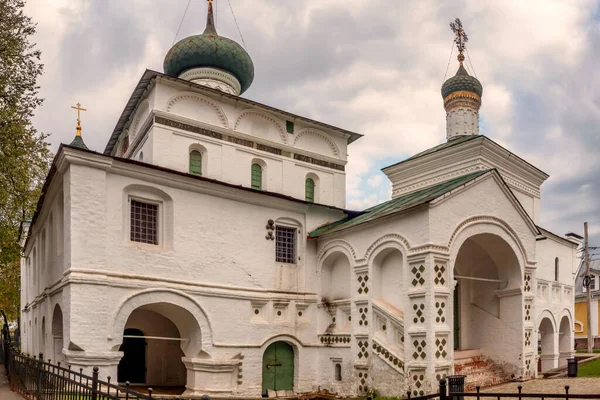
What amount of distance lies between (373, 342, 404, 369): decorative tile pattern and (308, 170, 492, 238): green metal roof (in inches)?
130

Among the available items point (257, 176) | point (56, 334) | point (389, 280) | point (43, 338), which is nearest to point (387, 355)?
point (389, 280)

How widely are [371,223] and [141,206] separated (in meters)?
6.00

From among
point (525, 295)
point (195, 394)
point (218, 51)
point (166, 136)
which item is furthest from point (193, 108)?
point (525, 295)

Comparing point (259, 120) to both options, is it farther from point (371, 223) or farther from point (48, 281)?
point (48, 281)

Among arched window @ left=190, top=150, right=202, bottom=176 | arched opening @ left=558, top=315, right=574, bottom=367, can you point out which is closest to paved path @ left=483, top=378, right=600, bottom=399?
arched opening @ left=558, top=315, right=574, bottom=367

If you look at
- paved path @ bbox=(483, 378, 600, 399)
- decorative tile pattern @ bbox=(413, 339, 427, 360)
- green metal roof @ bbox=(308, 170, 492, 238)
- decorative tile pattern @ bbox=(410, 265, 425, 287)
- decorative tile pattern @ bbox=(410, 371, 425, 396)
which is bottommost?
paved path @ bbox=(483, 378, 600, 399)

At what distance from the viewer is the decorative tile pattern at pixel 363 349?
14609mm

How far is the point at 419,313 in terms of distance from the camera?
43.7 feet

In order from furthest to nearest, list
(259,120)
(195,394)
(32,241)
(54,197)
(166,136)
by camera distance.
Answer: (32,241) → (259,120) → (166,136) → (54,197) → (195,394)

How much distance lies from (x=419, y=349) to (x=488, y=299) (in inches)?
175

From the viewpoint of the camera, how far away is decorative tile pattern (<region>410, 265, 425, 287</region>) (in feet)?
44.0

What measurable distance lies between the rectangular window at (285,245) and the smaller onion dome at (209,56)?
6247mm

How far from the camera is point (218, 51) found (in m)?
19.5

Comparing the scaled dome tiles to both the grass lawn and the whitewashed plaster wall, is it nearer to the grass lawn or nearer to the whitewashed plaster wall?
the whitewashed plaster wall
